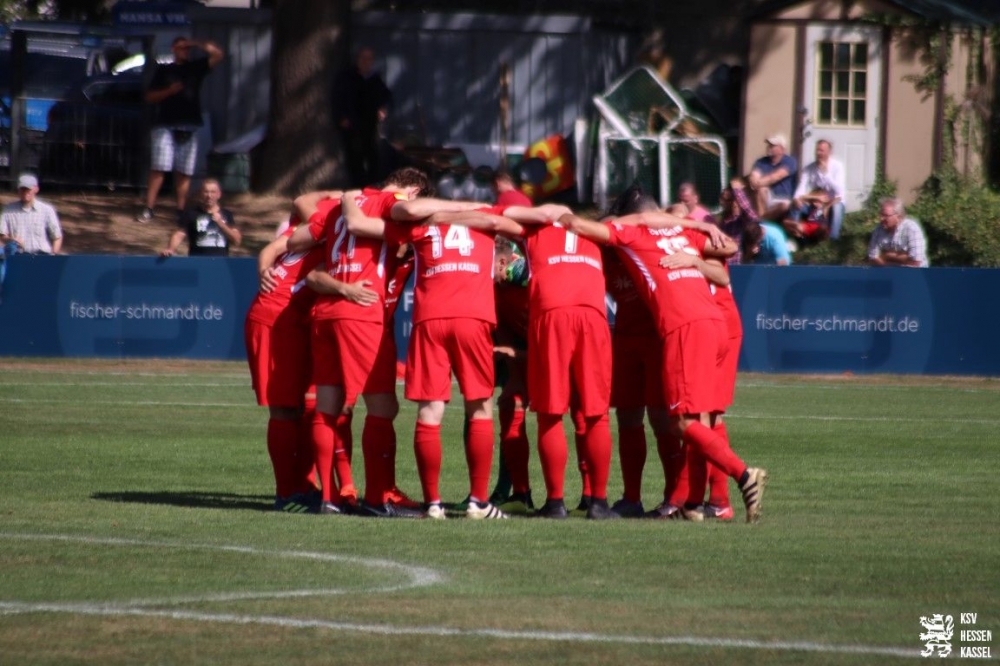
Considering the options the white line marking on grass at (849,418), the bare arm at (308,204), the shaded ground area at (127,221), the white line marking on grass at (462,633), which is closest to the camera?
the white line marking on grass at (462,633)

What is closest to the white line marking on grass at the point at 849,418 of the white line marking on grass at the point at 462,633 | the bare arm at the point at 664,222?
the bare arm at the point at 664,222

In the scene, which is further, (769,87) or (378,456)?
(769,87)

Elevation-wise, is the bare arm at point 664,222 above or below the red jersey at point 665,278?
above

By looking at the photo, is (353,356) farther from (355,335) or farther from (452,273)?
(452,273)

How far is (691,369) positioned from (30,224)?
14496mm

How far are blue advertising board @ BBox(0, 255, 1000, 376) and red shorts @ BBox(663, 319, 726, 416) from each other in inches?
446

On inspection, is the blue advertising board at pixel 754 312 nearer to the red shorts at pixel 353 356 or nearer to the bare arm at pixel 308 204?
the bare arm at pixel 308 204

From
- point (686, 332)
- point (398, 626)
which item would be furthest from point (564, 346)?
point (398, 626)

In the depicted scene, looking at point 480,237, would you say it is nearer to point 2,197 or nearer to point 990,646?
point 990,646

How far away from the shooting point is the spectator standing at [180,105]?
997 inches

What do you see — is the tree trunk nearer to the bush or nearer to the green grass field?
the bush

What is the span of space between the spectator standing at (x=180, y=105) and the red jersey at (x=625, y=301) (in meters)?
15.4

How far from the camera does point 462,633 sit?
259 inches

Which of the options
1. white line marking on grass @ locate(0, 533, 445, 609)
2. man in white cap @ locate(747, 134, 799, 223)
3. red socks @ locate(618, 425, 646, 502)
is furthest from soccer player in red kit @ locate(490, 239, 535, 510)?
man in white cap @ locate(747, 134, 799, 223)
